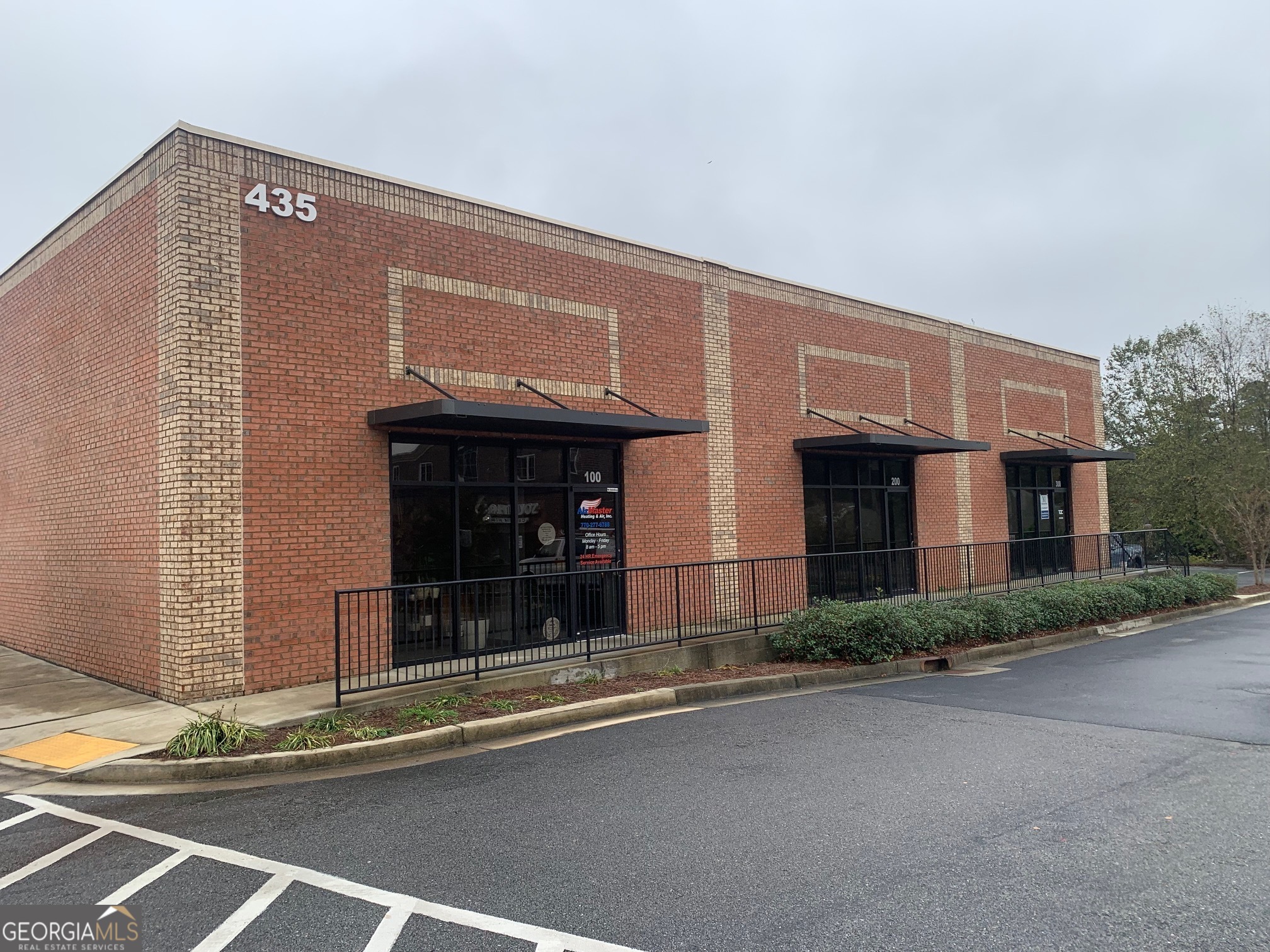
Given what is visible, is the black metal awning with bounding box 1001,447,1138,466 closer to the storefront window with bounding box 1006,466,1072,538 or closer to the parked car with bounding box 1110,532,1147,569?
the storefront window with bounding box 1006,466,1072,538

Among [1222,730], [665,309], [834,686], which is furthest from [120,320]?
[1222,730]

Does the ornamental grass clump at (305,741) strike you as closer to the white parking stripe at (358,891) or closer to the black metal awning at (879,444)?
the white parking stripe at (358,891)

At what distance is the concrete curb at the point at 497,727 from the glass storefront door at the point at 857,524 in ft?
10.4

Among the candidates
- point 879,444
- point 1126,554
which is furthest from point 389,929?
point 1126,554

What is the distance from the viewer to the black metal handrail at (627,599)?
9992 millimetres

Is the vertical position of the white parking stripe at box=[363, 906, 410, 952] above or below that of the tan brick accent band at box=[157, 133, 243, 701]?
below

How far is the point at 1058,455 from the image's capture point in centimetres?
2067

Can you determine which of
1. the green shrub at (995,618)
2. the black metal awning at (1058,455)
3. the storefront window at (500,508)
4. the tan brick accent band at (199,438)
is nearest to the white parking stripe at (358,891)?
the tan brick accent band at (199,438)

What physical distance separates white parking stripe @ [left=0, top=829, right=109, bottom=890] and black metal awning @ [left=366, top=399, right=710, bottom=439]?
17.4ft

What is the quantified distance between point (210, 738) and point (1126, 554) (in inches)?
769

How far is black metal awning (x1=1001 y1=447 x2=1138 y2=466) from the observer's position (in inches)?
810

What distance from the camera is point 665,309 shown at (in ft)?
47.7

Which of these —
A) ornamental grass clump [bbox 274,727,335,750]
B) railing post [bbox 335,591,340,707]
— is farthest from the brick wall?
ornamental grass clump [bbox 274,727,335,750]

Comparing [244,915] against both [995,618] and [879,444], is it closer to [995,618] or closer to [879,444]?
[995,618]
